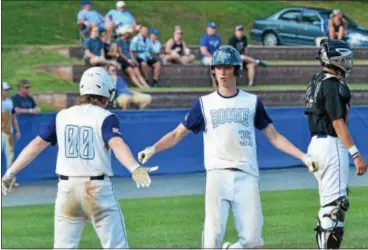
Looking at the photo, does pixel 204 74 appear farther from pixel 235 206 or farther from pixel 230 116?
pixel 235 206

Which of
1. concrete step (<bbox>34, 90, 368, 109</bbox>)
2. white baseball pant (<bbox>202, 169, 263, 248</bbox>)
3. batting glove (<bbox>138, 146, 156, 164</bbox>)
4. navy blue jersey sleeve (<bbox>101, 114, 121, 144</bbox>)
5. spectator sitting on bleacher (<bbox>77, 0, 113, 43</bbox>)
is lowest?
concrete step (<bbox>34, 90, 368, 109</bbox>)

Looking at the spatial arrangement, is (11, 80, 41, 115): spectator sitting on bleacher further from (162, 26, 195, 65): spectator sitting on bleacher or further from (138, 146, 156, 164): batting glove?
(138, 146, 156, 164): batting glove

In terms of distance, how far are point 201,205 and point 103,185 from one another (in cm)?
751

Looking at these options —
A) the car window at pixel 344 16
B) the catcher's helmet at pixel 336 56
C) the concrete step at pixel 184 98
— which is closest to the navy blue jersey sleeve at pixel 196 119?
the catcher's helmet at pixel 336 56

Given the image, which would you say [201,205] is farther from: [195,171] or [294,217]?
[195,171]

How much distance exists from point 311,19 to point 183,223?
20.5m

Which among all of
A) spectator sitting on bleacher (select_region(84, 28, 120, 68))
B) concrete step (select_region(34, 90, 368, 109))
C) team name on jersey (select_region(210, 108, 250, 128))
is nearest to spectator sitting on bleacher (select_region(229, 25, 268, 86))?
concrete step (select_region(34, 90, 368, 109))

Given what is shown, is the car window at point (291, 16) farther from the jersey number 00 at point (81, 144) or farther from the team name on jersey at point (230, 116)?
the jersey number 00 at point (81, 144)

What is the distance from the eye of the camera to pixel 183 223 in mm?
13539

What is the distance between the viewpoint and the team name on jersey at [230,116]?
8758 millimetres

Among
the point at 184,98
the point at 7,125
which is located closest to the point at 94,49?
the point at 184,98

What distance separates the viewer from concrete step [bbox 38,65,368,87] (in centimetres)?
2705

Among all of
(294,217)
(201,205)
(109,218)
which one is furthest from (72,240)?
(201,205)

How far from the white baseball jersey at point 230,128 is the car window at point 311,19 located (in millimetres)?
24471
